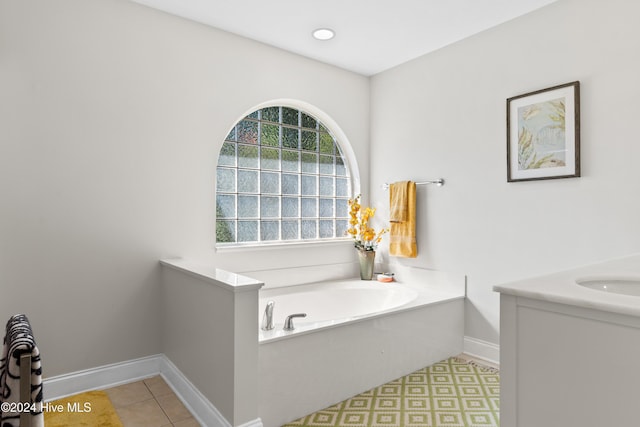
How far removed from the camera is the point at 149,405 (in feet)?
7.19

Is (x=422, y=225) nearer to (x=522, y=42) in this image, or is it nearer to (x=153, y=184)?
(x=522, y=42)

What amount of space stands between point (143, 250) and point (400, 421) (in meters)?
1.84

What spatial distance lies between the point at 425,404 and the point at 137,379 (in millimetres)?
1781

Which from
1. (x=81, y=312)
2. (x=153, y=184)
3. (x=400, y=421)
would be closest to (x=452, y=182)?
(x=400, y=421)

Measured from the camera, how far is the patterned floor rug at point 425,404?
80.2 inches

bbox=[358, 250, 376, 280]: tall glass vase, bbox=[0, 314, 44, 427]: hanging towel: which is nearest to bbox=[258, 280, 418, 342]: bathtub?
bbox=[358, 250, 376, 280]: tall glass vase

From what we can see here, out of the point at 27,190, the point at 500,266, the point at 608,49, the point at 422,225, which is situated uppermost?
the point at 608,49

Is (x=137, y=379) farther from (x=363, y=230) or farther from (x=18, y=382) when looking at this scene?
(x=363, y=230)

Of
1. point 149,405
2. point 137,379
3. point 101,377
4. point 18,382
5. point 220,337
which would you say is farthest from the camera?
point 137,379

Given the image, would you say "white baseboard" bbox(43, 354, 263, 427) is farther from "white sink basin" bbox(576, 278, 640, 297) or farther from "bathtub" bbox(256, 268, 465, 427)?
"white sink basin" bbox(576, 278, 640, 297)

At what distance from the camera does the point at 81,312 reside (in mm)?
2346

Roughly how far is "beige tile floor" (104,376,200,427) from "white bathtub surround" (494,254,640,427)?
1.62m

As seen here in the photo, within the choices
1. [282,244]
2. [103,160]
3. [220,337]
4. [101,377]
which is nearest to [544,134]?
[282,244]

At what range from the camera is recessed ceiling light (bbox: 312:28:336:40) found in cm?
287
